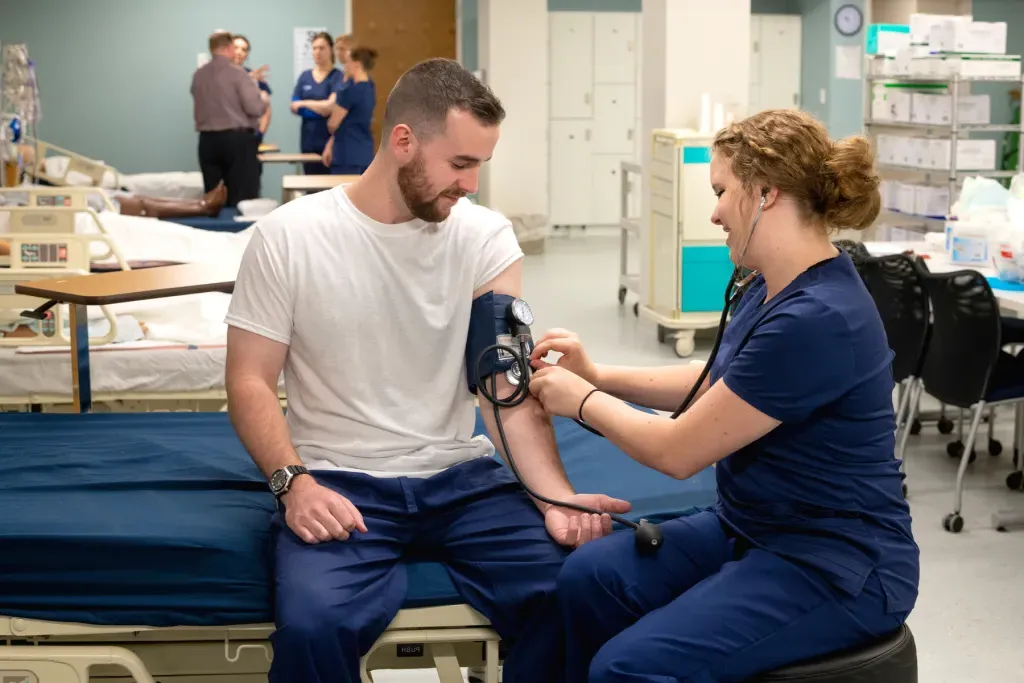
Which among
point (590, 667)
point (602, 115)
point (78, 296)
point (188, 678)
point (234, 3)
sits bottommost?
point (188, 678)

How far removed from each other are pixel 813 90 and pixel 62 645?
10.9 m

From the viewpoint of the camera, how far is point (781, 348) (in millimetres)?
1649

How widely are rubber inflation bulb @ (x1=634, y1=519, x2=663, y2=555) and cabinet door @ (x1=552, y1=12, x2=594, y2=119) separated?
31.3 ft

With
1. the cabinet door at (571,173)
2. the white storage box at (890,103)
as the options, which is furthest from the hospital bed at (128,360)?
the cabinet door at (571,173)

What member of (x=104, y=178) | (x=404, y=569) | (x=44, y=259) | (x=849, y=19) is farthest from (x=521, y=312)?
(x=849, y=19)

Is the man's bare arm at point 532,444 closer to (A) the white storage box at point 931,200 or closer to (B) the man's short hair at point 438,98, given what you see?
(B) the man's short hair at point 438,98

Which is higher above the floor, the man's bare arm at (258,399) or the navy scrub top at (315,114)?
the navy scrub top at (315,114)

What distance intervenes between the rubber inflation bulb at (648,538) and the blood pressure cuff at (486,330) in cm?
41

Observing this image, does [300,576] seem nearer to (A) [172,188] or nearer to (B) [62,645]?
(B) [62,645]

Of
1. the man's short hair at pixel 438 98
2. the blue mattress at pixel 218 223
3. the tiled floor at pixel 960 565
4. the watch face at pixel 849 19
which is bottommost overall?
the tiled floor at pixel 960 565

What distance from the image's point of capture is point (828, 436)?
1692 mm

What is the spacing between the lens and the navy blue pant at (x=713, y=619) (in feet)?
5.41

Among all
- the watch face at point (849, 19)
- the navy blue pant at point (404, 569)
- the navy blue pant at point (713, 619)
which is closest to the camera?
the navy blue pant at point (713, 619)

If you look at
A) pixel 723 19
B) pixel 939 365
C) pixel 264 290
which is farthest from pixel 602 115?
pixel 264 290
